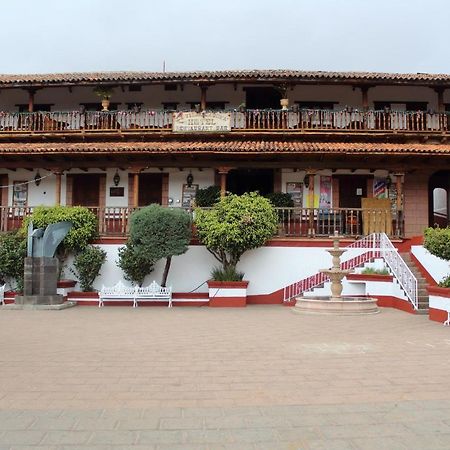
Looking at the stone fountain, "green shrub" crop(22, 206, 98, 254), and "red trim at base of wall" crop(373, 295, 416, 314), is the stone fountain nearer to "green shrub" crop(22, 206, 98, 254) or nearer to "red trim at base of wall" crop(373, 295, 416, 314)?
"red trim at base of wall" crop(373, 295, 416, 314)

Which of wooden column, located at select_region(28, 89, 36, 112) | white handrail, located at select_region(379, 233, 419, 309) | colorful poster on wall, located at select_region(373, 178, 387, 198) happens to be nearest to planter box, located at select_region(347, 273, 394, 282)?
white handrail, located at select_region(379, 233, 419, 309)

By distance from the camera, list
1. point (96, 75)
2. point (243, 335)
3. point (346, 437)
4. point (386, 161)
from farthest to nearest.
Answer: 1. point (96, 75)
2. point (386, 161)
3. point (243, 335)
4. point (346, 437)

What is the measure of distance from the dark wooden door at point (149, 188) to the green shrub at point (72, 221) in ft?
12.7

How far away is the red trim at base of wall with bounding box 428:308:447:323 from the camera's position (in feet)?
34.8

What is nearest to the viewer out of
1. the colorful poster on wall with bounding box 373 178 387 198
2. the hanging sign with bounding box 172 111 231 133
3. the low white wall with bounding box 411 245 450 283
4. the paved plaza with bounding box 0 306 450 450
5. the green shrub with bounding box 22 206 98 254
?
the paved plaza with bounding box 0 306 450 450

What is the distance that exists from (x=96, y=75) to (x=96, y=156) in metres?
3.53

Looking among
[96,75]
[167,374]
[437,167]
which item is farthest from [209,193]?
[167,374]

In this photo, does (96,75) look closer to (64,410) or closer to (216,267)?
(216,267)

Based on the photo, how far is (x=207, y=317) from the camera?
11797 mm

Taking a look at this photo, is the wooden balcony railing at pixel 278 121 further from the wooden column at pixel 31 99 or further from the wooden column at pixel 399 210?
the wooden column at pixel 399 210

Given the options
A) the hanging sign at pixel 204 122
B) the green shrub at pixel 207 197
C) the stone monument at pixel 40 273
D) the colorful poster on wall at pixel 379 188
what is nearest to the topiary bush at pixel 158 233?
the stone monument at pixel 40 273

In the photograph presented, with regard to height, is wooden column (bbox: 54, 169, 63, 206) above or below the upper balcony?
below

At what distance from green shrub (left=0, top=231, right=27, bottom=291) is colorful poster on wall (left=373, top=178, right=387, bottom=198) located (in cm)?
1223

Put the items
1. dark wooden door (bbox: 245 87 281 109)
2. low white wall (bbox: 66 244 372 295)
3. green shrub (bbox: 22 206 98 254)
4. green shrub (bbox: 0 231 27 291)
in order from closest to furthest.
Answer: green shrub (bbox: 0 231 27 291)
green shrub (bbox: 22 206 98 254)
low white wall (bbox: 66 244 372 295)
dark wooden door (bbox: 245 87 281 109)
